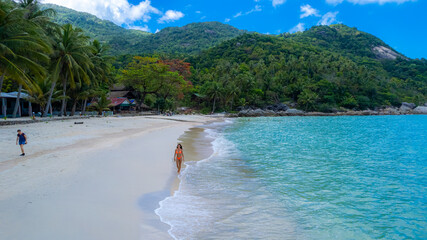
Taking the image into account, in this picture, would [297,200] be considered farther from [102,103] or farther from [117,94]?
[117,94]

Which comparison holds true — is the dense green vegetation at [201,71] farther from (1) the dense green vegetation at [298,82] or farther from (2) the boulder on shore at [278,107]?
(2) the boulder on shore at [278,107]

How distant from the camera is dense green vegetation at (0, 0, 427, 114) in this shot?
19172mm

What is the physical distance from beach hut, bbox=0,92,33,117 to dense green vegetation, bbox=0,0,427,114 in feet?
4.90

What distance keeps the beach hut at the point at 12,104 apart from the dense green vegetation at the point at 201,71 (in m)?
1.49

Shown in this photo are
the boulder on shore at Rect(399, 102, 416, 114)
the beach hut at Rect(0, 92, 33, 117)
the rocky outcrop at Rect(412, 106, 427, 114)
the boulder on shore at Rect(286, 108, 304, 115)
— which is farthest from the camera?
the rocky outcrop at Rect(412, 106, 427, 114)

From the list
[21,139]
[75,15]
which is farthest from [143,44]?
[21,139]

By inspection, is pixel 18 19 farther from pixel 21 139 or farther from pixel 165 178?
pixel 165 178

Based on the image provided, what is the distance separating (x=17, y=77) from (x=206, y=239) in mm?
18857

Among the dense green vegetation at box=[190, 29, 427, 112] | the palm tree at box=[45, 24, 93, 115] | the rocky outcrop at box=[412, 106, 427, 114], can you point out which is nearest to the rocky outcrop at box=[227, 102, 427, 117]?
the rocky outcrop at box=[412, 106, 427, 114]

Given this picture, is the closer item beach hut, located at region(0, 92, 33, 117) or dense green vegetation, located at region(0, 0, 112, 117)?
dense green vegetation, located at region(0, 0, 112, 117)

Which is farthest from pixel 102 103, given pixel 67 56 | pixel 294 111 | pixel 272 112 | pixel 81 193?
pixel 294 111

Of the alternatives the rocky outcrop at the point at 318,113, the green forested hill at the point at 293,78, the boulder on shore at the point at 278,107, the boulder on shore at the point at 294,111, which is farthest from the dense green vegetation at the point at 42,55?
the boulder on shore at the point at 294,111

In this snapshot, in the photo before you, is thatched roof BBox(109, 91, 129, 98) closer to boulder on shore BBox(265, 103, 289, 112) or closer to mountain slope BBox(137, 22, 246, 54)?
boulder on shore BBox(265, 103, 289, 112)

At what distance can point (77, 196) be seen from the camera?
5.43 metres
